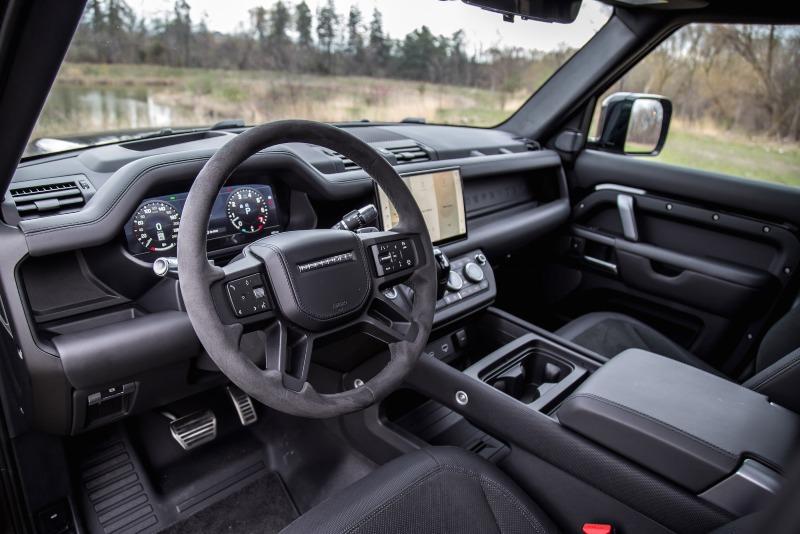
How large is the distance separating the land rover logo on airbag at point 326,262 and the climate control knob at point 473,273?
0.96 m

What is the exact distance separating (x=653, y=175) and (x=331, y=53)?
155cm

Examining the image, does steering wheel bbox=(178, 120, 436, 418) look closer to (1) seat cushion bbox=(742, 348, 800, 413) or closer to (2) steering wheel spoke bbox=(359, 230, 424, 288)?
(2) steering wheel spoke bbox=(359, 230, 424, 288)

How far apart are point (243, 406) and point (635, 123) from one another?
7.23 feet

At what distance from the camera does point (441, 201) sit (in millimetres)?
2148

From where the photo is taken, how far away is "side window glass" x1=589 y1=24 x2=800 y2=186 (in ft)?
7.96

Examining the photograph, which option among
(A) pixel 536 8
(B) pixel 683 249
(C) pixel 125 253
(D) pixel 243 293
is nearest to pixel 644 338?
(B) pixel 683 249

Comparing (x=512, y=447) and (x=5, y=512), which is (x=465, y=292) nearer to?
(x=512, y=447)

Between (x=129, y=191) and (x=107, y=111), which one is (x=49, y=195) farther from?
(x=107, y=111)

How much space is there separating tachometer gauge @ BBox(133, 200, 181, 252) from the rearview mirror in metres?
1.12

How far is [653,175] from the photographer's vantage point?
2652 mm

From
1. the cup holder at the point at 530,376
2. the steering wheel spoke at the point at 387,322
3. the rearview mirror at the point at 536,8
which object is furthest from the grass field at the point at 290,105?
the cup holder at the point at 530,376

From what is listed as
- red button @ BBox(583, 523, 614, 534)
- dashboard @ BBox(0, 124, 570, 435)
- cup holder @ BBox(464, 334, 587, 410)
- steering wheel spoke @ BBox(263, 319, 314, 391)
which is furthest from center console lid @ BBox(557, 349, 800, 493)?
steering wheel spoke @ BBox(263, 319, 314, 391)

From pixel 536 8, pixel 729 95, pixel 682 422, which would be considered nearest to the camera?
pixel 682 422

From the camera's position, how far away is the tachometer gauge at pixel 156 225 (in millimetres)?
1477
